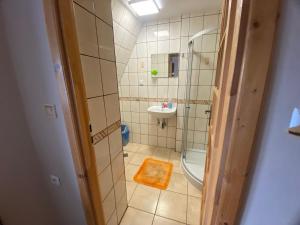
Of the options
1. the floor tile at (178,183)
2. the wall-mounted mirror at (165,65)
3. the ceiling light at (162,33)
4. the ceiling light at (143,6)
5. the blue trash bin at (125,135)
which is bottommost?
the floor tile at (178,183)

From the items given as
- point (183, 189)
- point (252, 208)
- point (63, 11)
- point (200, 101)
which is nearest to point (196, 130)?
point (200, 101)

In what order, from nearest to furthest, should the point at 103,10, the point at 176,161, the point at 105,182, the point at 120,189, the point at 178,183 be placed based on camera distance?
the point at 103,10 → the point at 105,182 → the point at 120,189 → the point at 178,183 → the point at 176,161

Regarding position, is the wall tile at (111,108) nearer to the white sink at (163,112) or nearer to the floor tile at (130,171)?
the white sink at (163,112)

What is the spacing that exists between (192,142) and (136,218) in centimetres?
156

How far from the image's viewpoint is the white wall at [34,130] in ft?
2.53

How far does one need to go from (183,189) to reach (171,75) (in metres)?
1.80

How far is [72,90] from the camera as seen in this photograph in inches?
29.5

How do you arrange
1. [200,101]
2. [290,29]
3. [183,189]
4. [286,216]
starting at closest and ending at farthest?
1. [290,29]
2. [286,216]
3. [183,189]
4. [200,101]

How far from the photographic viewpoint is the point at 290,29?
420 millimetres

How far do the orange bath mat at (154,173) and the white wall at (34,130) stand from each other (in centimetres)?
95

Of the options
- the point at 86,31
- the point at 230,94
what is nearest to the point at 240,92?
the point at 230,94

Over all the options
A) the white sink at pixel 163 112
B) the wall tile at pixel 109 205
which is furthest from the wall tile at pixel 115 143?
the white sink at pixel 163 112

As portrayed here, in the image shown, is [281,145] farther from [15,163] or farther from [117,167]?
[15,163]

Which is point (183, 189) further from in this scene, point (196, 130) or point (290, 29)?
point (290, 29)
